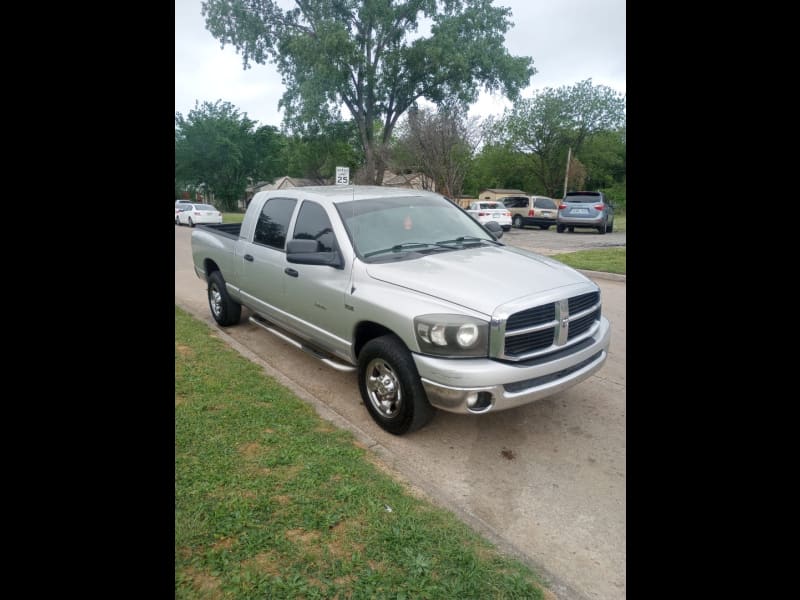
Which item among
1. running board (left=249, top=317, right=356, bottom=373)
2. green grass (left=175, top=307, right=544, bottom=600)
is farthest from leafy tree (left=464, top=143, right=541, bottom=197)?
green grass (left=175, top=307, right=544, bottom=600)

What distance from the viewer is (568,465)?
9.62 ft

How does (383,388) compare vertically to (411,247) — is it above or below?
below

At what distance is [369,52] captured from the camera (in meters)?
1.98

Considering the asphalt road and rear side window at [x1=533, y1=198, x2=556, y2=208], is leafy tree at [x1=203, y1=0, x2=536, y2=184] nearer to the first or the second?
the asphalt road

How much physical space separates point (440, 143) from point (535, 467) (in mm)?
2063

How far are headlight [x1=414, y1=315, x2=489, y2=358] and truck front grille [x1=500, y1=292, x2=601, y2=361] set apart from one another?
0.14m

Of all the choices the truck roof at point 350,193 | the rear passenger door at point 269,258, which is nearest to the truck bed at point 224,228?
the rear passenger door at point 269,258

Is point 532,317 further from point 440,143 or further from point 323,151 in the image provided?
point 323,151

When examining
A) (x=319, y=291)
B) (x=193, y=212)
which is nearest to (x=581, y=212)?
(x=319, y=291)

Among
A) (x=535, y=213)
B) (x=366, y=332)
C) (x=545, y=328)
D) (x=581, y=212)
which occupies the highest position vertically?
(x=535, y=213)

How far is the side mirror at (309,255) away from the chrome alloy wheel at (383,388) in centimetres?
80

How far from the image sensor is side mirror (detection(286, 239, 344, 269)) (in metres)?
3.38
